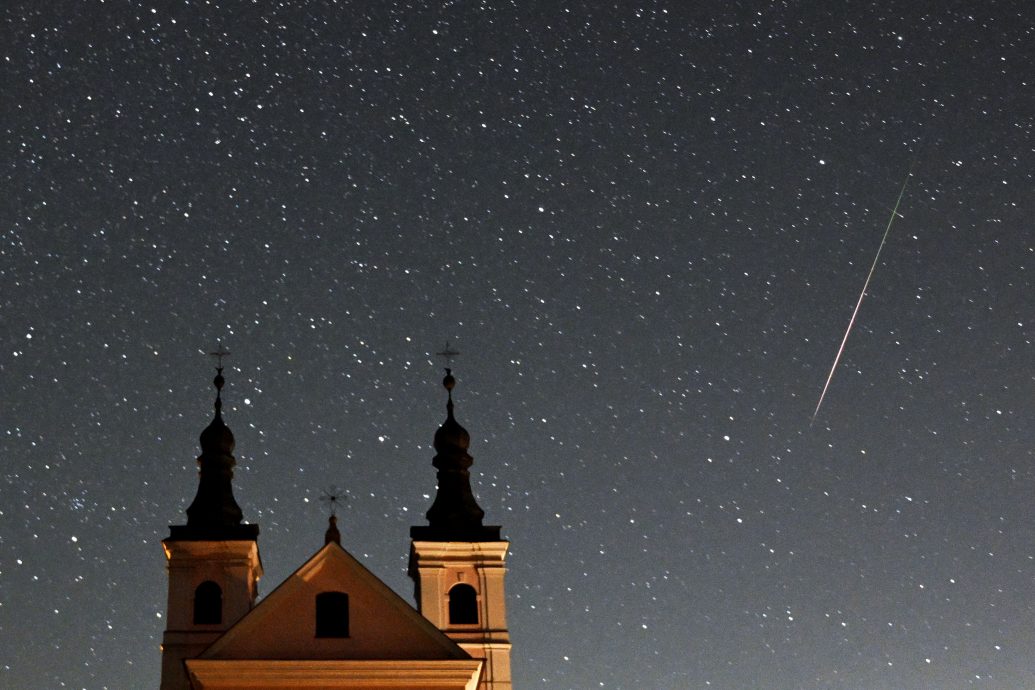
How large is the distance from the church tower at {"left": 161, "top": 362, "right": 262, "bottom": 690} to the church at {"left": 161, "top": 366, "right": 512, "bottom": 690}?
0.02m

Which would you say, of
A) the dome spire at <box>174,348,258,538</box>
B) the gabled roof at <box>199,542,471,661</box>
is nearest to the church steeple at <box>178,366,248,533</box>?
the dome spire at <box>174,348,258,538</box>

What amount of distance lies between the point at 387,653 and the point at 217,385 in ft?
48.5

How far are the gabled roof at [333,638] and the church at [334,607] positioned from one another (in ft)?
0.06

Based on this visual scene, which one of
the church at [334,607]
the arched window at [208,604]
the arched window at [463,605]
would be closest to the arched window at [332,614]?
the church at [334,607]

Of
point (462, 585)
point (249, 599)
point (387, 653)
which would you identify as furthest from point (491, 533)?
point (387, 653)

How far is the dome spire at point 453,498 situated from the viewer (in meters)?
40.8

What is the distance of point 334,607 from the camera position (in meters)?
33.2

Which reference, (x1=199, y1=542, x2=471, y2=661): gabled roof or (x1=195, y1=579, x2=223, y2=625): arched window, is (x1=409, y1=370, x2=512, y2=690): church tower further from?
(x1=199, y1=542, x2=471, y2=661): gabled roof

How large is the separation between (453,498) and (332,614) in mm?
9150

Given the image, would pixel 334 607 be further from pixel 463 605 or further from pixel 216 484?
pixel 216 484

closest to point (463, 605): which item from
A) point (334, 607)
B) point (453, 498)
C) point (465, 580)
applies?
point (465, 580)

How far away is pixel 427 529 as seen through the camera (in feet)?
134

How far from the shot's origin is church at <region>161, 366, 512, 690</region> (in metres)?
32.2

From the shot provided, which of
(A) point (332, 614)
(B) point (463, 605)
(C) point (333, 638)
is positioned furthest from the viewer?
(B) point (463, 605)
